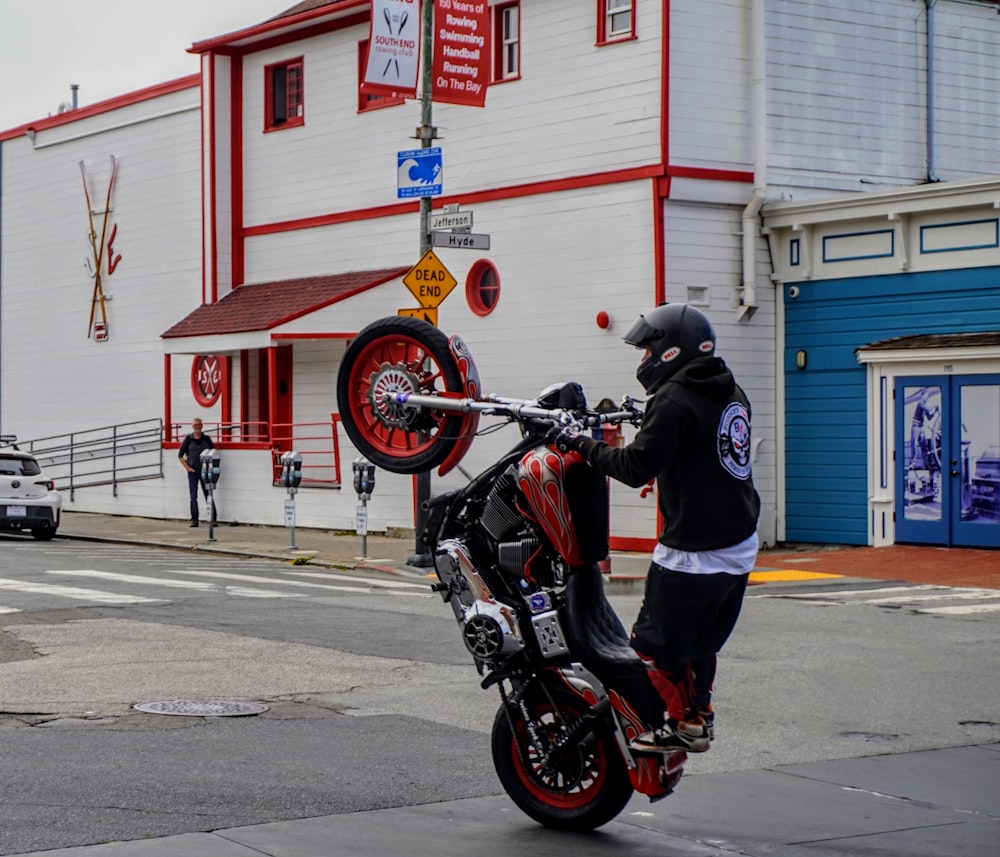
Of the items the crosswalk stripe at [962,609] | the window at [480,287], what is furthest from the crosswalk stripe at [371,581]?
the window at [480,287]

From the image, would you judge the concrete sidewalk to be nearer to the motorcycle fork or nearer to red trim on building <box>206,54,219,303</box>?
red trim on building <box>206,54,219,303</box>

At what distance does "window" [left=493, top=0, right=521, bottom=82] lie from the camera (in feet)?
76.3

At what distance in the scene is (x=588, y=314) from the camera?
864 inches

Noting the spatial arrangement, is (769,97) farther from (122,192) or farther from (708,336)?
(708,336)

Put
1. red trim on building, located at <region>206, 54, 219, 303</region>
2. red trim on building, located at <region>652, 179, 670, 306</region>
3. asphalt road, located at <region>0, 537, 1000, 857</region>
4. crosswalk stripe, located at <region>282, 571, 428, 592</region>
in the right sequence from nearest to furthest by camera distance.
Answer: asphalt road, located at <region>0, 537, 1000, 857</region> → crosswalk stripe, located at <region>282, 571, 428, 592</region> → red trim on building, located at <region>652, 179, 670, 306</region> → red trim on building, located at <region>206, 54, 219, 303</region>

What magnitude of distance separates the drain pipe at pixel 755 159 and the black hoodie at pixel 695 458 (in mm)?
15432

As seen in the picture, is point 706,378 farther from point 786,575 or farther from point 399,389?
point 786,575

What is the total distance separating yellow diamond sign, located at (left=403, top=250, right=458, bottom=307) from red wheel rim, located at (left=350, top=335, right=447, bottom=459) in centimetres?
1064

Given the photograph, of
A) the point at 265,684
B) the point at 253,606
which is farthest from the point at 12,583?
the point at 265,684

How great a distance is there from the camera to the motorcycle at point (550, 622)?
6.45 metres

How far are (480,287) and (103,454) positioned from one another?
35.2ft

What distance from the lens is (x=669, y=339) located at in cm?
650

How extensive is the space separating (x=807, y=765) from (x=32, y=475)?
18476 mm

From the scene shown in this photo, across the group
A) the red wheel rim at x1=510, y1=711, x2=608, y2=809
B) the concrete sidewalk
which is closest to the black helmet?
the red wheel rim at x1=510, y1=711, x2=608, y2=809
